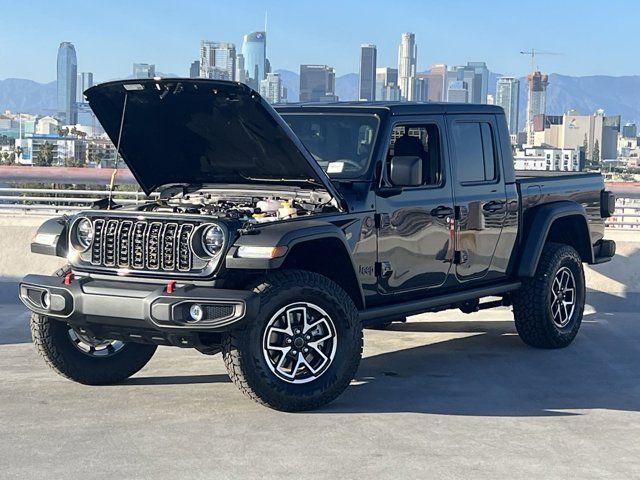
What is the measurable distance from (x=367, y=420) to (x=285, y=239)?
3.81 ft

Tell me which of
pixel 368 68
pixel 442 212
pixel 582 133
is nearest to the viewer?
A: pixel 442 212

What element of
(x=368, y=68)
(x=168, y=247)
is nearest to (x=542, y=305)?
(x=168, y=247)

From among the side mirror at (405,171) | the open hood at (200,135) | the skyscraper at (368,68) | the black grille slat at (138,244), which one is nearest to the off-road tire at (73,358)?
the black grille slat at (138,244)

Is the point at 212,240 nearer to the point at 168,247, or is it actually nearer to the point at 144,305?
the point at 168,247

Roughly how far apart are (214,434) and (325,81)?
33336mm

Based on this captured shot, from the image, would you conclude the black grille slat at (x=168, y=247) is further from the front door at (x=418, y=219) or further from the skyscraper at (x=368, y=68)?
the skyscraper at (x=368, y=68)

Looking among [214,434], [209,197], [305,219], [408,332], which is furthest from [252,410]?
[408,332]

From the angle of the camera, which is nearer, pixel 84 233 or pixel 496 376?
pixel 84 233

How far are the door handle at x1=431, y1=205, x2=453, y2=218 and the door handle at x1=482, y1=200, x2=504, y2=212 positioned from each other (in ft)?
1.48

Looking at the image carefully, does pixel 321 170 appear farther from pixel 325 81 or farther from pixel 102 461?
pixel 325 81

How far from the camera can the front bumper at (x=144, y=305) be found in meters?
6.64

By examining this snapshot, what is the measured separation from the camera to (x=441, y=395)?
763 cm

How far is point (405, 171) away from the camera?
7723 mm

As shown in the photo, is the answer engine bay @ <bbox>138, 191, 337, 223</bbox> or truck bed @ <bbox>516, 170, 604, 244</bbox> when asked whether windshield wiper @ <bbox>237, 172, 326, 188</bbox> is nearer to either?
engine bay @ <bbox>138, 191, 337, 223</bbox>
